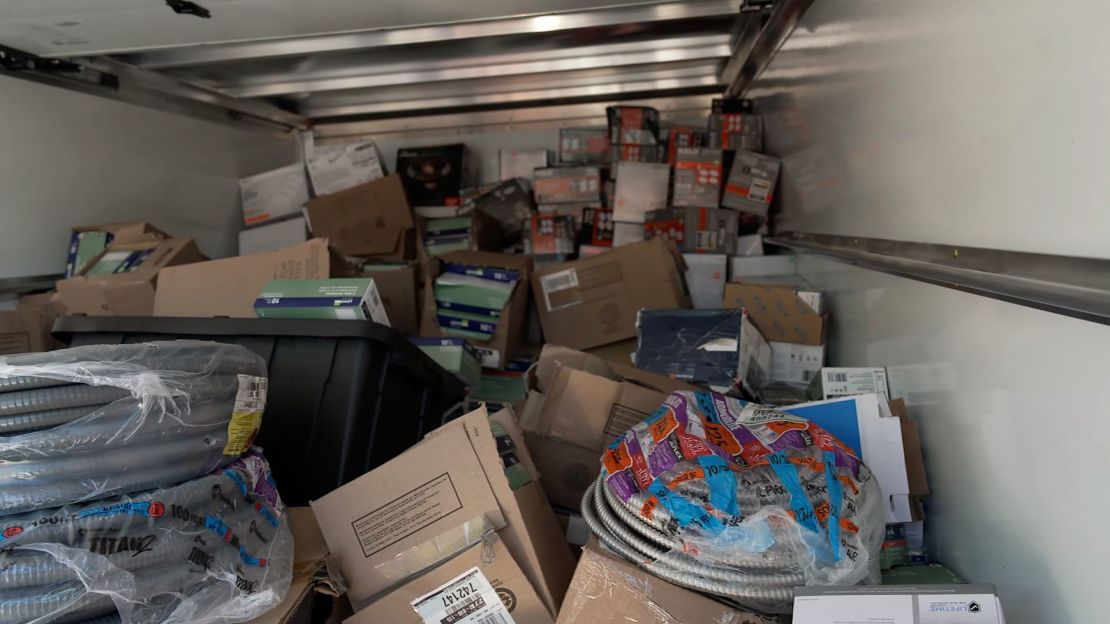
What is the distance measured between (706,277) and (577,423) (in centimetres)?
138

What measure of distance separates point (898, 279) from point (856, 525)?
710 mm

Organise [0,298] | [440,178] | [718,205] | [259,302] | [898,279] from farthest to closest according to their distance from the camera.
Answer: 1. [440,178]
2. [718,205]
3. [0,298]
4. [259,302]
5. [898,279]

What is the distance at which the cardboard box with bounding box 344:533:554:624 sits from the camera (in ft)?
3.83

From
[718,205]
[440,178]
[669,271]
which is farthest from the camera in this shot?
[440,178]

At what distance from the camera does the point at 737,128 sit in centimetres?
303

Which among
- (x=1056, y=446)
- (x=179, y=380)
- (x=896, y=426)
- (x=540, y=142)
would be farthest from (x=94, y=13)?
(x=1056, y=446)

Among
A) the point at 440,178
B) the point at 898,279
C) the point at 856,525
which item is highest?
the point at 440,178

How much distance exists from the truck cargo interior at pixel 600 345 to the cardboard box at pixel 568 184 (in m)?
0.02

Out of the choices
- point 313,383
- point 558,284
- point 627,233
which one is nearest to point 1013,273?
point 313,383

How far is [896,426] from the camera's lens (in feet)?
4.37

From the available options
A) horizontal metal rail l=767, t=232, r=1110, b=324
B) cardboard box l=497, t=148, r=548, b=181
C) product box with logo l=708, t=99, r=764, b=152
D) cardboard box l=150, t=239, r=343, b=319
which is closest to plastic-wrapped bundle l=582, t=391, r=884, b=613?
horizontal metal rail l=767, t=232, r=1110, b=324

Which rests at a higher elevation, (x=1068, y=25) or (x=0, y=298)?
(x=1068, y=25)

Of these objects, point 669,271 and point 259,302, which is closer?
point 259,302

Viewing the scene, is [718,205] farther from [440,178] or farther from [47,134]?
[47,134]
